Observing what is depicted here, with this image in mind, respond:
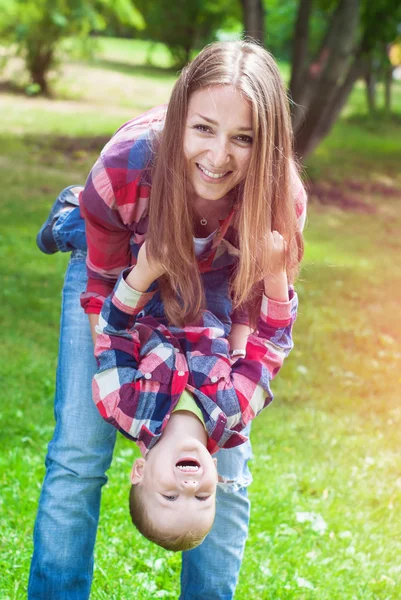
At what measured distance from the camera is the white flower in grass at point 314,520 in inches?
144

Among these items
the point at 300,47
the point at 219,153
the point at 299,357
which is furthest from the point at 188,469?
the point at 300,47

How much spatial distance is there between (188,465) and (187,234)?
67 centimetres

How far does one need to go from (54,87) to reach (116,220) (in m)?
15.4

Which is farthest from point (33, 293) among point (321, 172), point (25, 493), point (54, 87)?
point (54, 87)

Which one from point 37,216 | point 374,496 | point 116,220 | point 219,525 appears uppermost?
point 116,220

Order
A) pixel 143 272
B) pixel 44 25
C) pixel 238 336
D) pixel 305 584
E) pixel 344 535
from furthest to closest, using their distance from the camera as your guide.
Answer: pixel 44 25
pixel 344 535
pixel 305 584
pixel 238 336
pixel 143 272

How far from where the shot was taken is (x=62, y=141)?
12.1 meters

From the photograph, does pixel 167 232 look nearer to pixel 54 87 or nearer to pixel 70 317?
pixel 70 317

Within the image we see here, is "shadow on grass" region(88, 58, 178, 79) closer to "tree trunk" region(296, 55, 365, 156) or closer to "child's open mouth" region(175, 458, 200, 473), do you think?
"tree trunk" region(296, 55, 365, 156)

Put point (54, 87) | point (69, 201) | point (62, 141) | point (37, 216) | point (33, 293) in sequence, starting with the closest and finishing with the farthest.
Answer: point (69, 201) → point (33, 293) → point (37, 216) → point (62, 141) → point (54, 87)

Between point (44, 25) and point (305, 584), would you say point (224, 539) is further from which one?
point (44, 25)

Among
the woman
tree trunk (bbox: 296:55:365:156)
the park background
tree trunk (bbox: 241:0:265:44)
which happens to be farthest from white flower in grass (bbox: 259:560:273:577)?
tree trunk (bbox: 296:55:365:156)

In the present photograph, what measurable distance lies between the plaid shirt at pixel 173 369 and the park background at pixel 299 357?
1.37 ft

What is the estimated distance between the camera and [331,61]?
10555 millimetres
